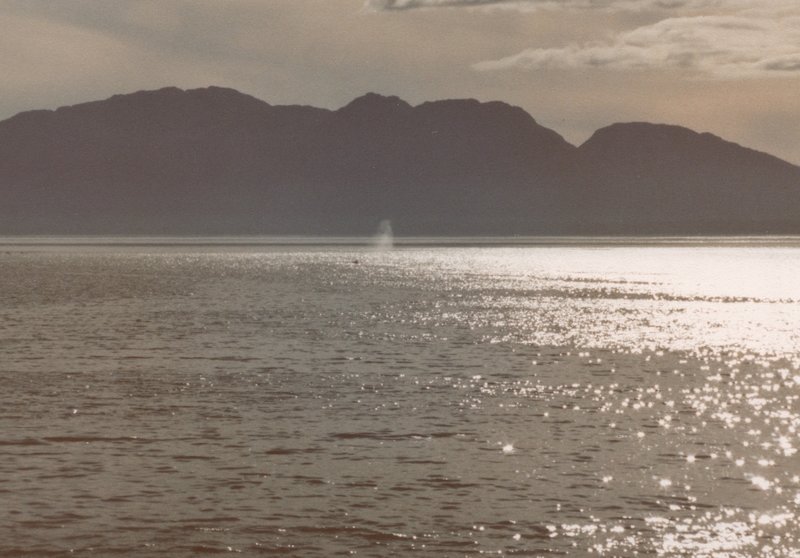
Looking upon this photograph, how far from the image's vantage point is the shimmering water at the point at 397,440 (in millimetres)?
20688

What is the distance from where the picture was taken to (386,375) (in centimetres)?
4438

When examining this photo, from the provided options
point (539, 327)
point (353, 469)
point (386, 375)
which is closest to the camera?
point (353, 469)

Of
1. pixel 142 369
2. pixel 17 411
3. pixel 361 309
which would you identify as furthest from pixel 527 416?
pixel 361 309

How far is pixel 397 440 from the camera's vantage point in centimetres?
2981

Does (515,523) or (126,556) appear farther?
(515,523)

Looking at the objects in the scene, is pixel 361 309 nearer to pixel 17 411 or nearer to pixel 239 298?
pixel 239 298

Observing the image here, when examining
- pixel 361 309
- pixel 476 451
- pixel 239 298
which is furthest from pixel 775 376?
pixel 239 298

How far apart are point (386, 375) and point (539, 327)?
1091 inches

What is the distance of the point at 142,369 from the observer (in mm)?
46500

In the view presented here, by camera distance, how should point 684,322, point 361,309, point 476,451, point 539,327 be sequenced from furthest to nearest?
1. point 361,309
2. point 684,322
3. point 539,327
4. point 476,451

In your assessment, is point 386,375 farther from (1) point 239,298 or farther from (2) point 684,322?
(1) point 239,298

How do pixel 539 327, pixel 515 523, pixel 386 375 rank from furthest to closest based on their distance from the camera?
pixel 539 327 → pixel 386 375 → pixel 515 523

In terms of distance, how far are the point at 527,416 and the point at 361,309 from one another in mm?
53742

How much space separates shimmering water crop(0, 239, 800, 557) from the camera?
20.7 meters
